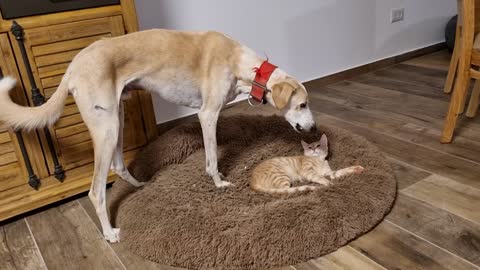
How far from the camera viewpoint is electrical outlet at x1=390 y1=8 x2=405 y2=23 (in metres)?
3.45

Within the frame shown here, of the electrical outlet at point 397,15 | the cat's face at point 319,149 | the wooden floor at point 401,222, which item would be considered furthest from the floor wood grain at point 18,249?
the electrical outlet at point 397,15

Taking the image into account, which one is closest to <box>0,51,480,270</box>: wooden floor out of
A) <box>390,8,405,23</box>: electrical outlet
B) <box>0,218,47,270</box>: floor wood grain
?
<box>0,218,47,270</box>: floor wood grain

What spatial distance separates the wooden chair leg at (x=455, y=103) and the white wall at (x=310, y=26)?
126 cm

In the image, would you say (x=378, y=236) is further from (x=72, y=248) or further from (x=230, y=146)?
(x=72, y=248)

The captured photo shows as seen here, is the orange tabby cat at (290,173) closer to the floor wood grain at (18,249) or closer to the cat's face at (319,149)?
the cat's face at (319,149)

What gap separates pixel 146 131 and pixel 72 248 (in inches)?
27.1

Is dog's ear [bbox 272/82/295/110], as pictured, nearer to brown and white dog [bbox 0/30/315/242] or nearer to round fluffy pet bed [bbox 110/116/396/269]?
brown and white dog [bbox 0/30/315/242]

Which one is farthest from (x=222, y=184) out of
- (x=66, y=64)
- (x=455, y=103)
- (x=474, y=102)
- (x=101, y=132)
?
(x=474, y=102)

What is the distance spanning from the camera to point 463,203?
1.62 meters

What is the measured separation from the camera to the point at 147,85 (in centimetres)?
168

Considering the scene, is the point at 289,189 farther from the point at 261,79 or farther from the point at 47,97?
the point at 47,97

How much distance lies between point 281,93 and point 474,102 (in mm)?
1428

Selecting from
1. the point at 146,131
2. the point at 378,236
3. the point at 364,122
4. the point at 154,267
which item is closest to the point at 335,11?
the point at 364,122

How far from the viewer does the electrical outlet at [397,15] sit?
11.3 feet
